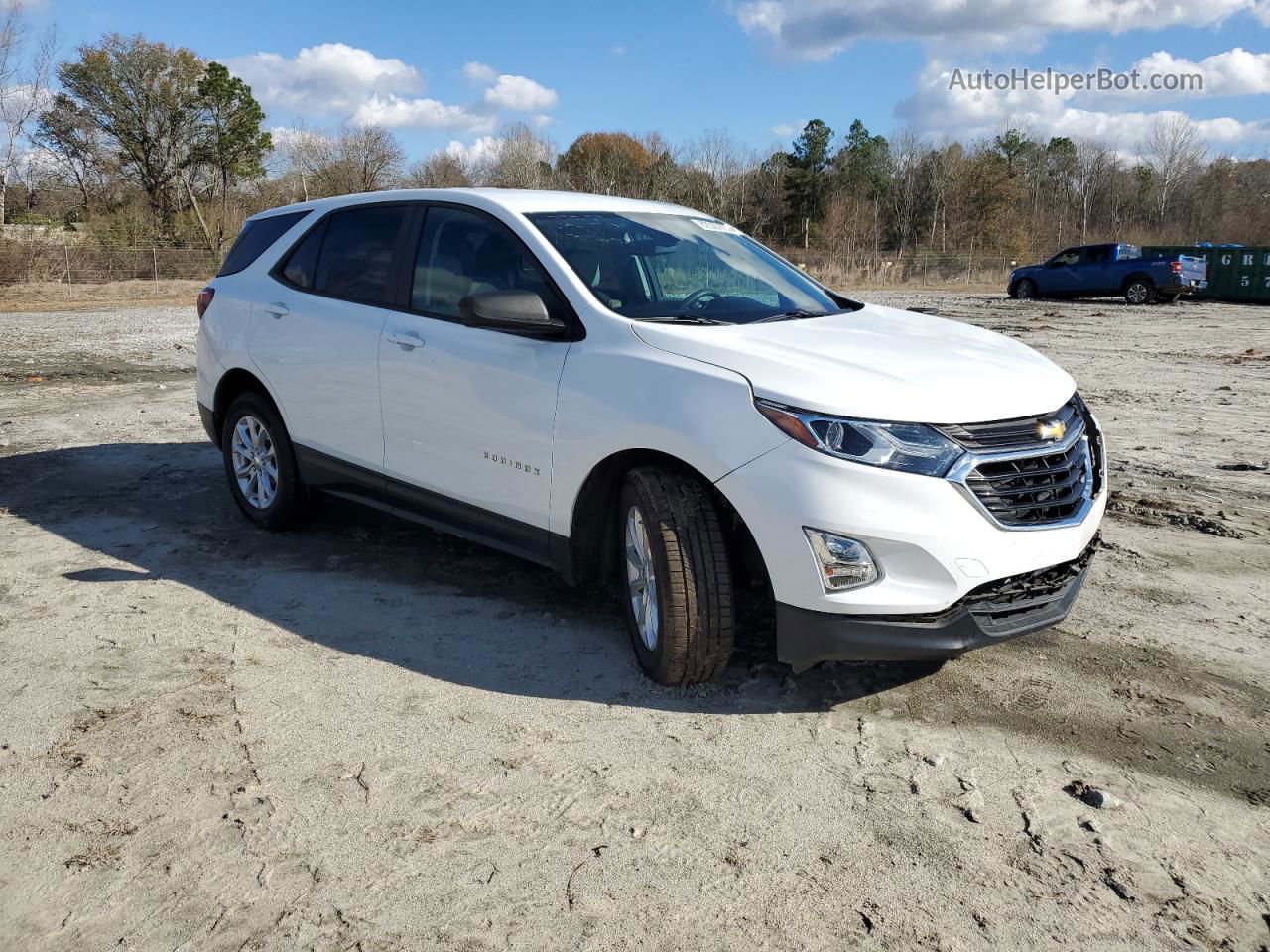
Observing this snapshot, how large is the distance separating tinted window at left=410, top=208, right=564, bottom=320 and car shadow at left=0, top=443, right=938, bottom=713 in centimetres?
137

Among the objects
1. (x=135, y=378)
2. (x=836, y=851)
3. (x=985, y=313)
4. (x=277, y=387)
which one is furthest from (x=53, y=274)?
(x=836, y=851)

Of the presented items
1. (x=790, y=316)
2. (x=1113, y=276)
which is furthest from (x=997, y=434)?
(x=1113, y=276)

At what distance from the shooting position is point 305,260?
566cm

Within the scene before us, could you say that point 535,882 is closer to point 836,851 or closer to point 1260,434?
point 836,851

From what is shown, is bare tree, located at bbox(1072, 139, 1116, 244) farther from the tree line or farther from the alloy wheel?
the alloy wheel

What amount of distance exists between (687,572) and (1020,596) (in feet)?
3.75

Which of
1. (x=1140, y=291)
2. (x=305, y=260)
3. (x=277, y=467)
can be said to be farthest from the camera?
(x=1140, y=291)

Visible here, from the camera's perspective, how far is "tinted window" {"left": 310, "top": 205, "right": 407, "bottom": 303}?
16.8ft

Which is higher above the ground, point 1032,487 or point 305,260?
point 305,260

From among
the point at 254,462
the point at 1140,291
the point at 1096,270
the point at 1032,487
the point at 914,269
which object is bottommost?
the point at 254,462

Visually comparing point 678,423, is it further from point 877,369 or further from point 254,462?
point 254,462

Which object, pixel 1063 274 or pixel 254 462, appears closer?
pixel 254 462

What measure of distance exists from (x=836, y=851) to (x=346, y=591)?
9.58ft

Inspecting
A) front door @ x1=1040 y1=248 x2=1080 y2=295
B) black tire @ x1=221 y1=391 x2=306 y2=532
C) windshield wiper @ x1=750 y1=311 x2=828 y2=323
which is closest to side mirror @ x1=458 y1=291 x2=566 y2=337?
windshield wiper @ x1=750 y1=311 x2=828 y2=323
